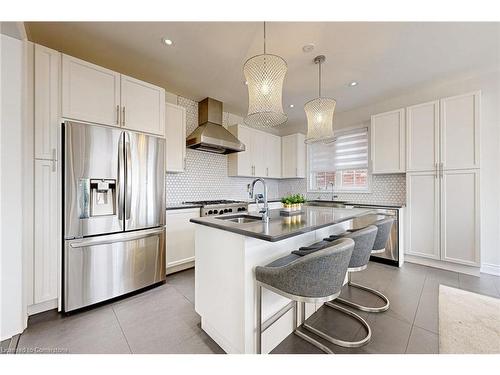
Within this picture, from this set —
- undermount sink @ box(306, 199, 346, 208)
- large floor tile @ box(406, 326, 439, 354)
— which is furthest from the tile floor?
undermount sink @ box(306, 199, 346, 208)

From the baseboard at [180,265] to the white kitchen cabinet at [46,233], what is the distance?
1.15m

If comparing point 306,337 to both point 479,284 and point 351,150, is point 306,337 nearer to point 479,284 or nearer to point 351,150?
point 479,284

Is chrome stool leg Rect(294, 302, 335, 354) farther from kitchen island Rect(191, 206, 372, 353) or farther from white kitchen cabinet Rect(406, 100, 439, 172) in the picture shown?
white kitchen cabinet Rect(406, 100, 439, 172)

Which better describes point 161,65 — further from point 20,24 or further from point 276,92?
point 276,92

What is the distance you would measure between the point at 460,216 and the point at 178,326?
3691 millimetres

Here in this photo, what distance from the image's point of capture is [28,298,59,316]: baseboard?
1.82m

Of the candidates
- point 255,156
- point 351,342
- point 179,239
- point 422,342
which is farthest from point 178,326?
point 255,156

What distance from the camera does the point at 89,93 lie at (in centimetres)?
204

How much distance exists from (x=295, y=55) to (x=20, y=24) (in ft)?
8.09

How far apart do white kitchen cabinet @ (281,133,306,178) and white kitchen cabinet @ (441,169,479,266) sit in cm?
247

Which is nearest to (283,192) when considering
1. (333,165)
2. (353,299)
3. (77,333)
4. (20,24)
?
(333,165)

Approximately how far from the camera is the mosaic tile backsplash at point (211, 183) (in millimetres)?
3496

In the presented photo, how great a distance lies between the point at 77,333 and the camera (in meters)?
1.66
